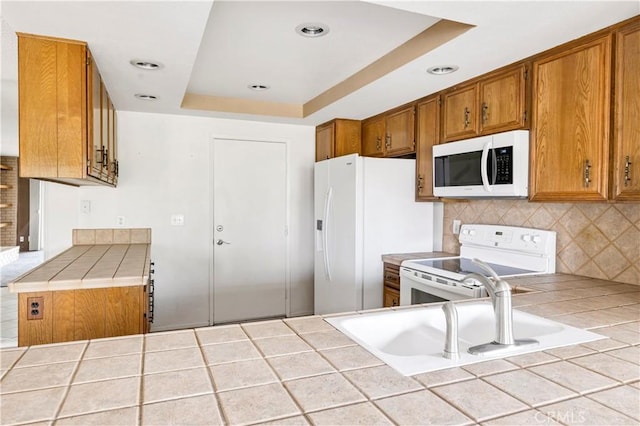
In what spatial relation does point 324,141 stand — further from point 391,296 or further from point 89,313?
point 89,313

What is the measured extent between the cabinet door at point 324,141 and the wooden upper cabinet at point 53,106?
2.28 metres

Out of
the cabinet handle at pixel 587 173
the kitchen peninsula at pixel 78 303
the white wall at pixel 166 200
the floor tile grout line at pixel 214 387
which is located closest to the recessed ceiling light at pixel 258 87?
the white wall at pixel 166 200

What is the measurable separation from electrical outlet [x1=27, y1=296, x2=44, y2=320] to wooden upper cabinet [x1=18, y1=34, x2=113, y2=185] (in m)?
0.60

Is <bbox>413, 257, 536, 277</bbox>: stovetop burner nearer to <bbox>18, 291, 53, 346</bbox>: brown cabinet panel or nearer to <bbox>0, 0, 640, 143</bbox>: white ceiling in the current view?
<bbox>0, 0, 640, 143</bbox>: white ceiling

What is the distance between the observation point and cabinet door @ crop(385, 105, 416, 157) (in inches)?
129

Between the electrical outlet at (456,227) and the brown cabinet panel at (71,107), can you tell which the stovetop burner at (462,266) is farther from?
the brown cabinet panel at (71,107)

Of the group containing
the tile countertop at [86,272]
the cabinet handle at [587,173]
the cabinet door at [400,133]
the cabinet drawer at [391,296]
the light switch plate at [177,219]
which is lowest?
the cabinet drawer at [391,296]

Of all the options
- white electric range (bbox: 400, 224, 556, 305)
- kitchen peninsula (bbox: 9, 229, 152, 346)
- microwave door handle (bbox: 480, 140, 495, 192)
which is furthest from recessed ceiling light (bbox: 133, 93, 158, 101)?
microwave door handle (bbox: 480, 140, 495, 192)

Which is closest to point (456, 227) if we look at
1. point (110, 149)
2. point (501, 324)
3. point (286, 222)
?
point (286, 222)

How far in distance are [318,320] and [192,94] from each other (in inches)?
115

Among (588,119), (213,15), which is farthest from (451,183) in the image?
(213,15)

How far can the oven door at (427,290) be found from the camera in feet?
7.72

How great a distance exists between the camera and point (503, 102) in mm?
2439

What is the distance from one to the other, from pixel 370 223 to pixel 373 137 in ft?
3.22
